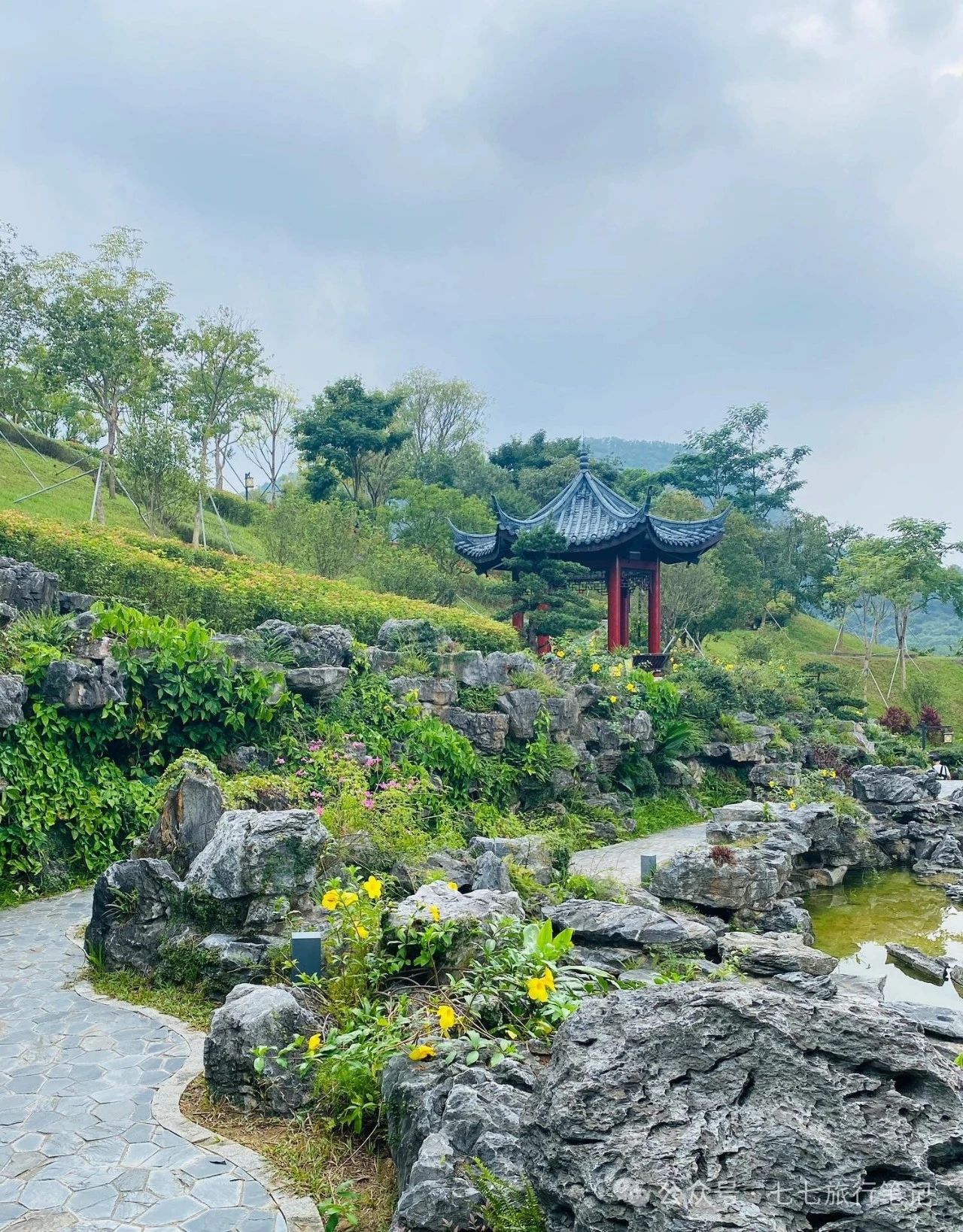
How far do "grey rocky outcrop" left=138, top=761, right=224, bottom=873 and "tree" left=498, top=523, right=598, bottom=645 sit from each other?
1084cm

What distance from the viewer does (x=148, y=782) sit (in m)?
7.88

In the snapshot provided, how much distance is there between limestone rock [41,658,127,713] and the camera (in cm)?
743

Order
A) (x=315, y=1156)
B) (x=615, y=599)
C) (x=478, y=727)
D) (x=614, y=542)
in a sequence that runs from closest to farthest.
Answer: (x=315, y=1156) → (x=478, y=727) → (x=614, y=542) → (x=615, y=599)

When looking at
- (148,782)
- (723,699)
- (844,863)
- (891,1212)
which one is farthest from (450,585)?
(891,1212)

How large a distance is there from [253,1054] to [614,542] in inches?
577

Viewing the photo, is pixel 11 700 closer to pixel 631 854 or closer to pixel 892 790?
pixel 631 854

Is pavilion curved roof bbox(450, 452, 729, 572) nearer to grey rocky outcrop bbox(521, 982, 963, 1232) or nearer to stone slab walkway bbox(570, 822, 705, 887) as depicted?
stone slab walkway bbox(570, 822, 705, 887)

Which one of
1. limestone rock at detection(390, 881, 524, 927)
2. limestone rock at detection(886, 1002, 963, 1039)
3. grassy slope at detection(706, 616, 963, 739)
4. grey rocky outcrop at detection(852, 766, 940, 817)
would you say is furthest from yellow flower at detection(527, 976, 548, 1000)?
grassy slope at detection(706, 616, 963, 739)

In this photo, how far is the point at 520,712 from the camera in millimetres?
10852

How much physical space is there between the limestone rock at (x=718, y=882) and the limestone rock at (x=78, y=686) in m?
4.91

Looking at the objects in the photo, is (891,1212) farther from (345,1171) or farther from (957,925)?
(957,925)

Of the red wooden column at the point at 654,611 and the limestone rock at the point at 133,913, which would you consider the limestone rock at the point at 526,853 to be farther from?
the red wooden column at the point at 654,611

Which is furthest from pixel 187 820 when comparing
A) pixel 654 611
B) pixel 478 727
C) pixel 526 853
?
pixel 654 611

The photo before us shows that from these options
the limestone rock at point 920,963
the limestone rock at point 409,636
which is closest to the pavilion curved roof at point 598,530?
the limestone rock at point 409,636
